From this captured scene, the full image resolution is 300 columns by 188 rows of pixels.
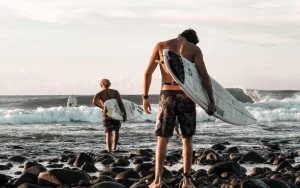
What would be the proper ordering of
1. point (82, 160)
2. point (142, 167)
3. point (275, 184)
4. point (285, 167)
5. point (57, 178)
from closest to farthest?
point (275, 184) → point (57, 178) → point (142, 167) → point (285, 167) → point (82, 160)

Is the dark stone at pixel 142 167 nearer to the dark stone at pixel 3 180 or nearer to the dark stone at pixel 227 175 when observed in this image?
the dark stone at pixel 227 175

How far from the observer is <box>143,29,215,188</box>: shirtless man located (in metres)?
6.58

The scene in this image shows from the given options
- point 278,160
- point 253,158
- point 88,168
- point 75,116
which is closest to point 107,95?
point 88,168

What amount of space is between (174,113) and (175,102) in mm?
128

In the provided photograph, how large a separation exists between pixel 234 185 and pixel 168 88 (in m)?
1.35

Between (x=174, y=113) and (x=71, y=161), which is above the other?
(x=174, y=113)

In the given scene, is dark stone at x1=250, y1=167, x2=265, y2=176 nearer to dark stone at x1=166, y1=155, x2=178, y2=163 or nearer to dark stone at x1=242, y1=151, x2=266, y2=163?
dark stone at x1=242, y1=151, x2=266, y2=163

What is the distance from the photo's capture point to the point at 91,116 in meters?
30.5

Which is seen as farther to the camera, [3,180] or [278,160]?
[278,160]

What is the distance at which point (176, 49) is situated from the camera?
21.9ft

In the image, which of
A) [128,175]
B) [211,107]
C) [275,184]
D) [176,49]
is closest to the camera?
[176,49]

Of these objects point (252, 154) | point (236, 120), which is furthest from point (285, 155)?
point (236, 120)

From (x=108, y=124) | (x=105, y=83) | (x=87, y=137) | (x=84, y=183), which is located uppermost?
(x=105, y=83)

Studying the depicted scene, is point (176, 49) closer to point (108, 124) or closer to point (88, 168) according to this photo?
point (88, 168)
